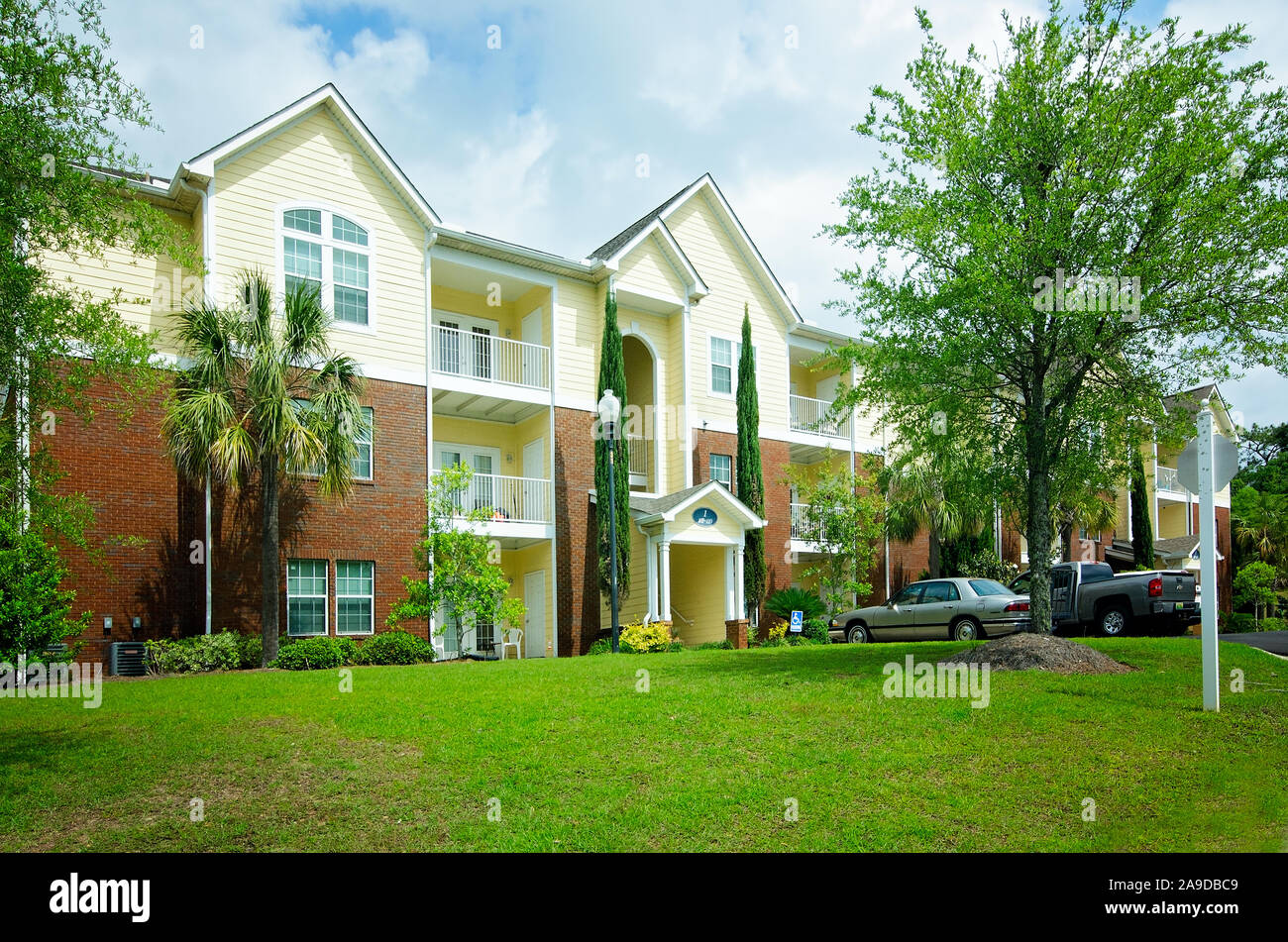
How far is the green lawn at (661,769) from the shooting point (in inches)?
276

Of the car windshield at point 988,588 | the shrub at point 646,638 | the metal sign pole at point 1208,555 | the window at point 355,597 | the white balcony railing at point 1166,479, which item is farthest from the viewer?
the white balcony railing at point 1166,479

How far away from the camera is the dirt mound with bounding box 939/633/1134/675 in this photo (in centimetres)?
1270

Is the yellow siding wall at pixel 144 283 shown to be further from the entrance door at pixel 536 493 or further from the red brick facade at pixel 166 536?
the entrance door at pixel 536 493

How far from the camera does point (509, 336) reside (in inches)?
1027

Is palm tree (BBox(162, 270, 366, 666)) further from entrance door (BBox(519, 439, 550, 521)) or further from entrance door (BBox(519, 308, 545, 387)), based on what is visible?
entrance door (BBox(519, 308, 545, 387))

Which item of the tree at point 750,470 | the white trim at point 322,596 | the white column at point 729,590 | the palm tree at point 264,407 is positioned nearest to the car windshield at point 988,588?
the white column at point 729,590

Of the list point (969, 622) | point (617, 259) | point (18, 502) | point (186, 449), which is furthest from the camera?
point (617, 259)

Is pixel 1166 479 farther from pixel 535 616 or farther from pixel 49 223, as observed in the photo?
pixel 49 223

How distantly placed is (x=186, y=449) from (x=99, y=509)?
7.18 feet

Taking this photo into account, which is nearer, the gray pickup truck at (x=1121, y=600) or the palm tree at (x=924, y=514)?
the gray pickup truck at (x=1121, y=600)

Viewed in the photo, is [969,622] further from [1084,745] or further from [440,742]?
[440,742]

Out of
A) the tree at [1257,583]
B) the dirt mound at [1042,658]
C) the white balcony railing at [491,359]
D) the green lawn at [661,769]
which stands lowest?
the tree at [1257,583]

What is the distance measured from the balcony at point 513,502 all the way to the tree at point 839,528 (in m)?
8.32
